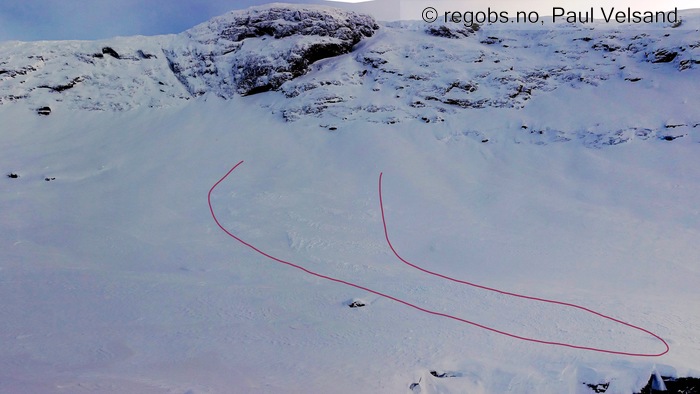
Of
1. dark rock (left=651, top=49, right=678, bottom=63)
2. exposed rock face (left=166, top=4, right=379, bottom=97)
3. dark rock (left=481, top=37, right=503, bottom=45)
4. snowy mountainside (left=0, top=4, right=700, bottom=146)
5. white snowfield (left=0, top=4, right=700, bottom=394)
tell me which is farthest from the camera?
dark rock (left=481, top=37, right=503, bottom=45)

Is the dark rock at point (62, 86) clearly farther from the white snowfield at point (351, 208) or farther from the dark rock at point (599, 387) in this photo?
the dark rock at point (599, 387)

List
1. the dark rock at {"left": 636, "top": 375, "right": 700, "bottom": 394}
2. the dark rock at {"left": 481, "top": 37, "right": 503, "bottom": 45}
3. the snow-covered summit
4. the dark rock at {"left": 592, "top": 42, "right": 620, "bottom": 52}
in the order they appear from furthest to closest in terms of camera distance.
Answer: the dark rock at {"left": 481, "top": 37, "right": 503, "bottom": 45}, the dark rock at {"left": 592, "top": 42, "right": 620, "bottom": 52}, the snow-covered summit, the dark rock at {"left": 636, "top": 375, "right": 700, "bottom": 394}

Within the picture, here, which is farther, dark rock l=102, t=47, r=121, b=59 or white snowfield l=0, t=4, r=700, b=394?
dark rock l=102, t=47, r=121, b=59

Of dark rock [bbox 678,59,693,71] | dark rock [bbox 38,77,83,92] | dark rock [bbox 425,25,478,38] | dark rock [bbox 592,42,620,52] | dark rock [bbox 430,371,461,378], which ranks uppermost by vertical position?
dark rock [bbox 425,25,478,38]

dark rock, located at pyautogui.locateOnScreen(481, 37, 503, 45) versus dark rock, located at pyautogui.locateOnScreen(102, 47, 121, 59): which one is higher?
dark rock, located at pyautogui.locateOnScreen(102, 47, 121, 59)

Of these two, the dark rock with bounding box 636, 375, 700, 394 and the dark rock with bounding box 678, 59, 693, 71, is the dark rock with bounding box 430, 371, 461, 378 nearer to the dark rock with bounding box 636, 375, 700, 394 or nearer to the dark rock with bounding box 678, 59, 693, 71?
the dark rock with bounding box 636, 375, 700, 394

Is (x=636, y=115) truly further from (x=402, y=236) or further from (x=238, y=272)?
(x=238, y=272)

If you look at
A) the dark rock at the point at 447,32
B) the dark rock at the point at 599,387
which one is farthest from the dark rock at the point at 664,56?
the dark rock at the point at 599,387

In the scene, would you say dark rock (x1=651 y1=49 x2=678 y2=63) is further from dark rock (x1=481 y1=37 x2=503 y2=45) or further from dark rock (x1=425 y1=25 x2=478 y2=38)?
dark rock (x1=425 y1=25 x2=478 y2=38)

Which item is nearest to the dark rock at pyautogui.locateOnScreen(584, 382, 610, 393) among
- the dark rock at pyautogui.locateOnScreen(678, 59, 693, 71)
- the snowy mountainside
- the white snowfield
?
the white snowfield
